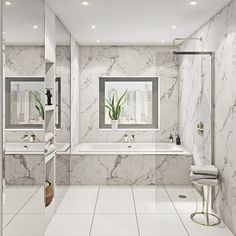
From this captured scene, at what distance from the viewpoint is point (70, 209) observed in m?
4.25

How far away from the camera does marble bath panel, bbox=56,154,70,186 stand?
4.34 m

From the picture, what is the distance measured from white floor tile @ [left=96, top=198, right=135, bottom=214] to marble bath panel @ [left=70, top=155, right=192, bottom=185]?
725 mm

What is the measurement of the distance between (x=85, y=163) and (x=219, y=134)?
2.32 metres

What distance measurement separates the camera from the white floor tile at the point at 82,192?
4836 millimetres

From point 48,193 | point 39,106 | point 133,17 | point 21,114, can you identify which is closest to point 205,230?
point 48,193

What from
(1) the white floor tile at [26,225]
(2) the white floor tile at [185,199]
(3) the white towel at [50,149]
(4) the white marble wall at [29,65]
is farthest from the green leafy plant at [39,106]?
(2) the white floor tile at [185,199]

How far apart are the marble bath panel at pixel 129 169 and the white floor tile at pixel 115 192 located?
0.49ft

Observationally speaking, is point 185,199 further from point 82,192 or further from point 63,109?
point 63,109

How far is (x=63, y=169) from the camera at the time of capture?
4.71 meters

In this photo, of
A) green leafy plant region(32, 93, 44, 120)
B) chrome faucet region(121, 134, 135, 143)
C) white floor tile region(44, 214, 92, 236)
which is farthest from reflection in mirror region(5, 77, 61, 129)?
chrome faucet region(121, 134, 135, 143)

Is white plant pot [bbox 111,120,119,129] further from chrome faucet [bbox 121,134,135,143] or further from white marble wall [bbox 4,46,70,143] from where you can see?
white marble wall [bbox 4,46,70,143]

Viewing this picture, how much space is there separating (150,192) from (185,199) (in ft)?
1.91

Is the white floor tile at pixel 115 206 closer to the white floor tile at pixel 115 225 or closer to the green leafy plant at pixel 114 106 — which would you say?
the white floor tile at pixel 115 225

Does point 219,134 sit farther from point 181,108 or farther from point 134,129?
point 134,129
